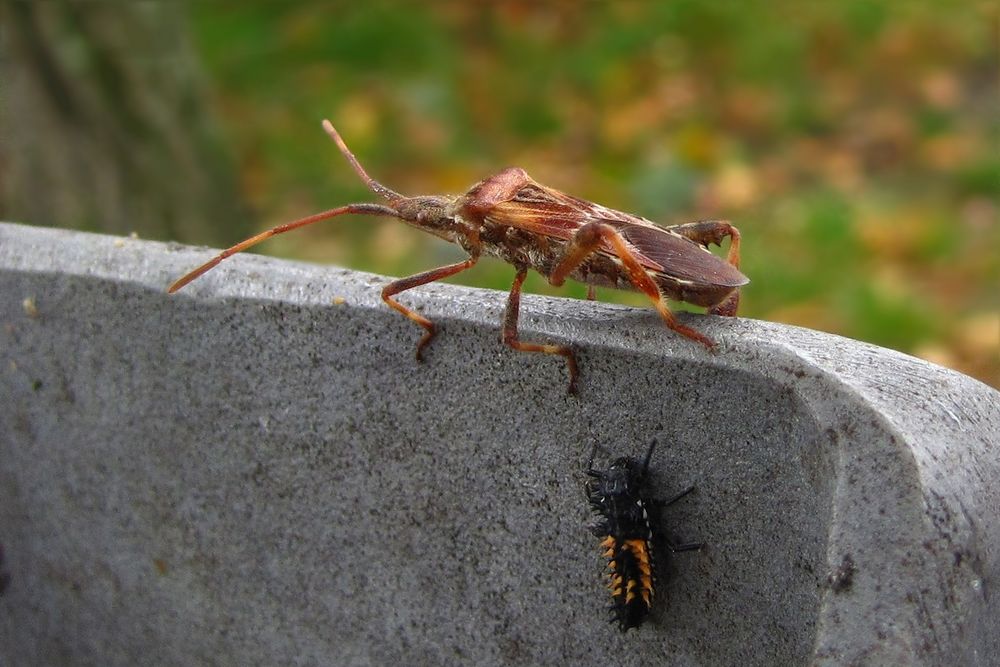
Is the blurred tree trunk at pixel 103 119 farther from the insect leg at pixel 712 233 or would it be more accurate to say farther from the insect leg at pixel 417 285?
the insect leg at pixel 712 233

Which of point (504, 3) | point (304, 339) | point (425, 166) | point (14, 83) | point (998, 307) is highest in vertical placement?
point (504, 3)

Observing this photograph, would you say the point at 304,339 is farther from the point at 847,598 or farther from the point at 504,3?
the point at 504,3

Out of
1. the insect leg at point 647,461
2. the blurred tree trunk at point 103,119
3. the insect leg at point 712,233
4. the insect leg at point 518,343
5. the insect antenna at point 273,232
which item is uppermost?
the blurred tree trunk at point 103,119

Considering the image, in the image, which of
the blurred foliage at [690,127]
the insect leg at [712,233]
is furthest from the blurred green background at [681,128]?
the insect leg at [712,233]

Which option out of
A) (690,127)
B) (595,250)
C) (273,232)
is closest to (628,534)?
(595,250)

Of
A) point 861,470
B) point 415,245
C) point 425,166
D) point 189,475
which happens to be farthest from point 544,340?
point 425,166

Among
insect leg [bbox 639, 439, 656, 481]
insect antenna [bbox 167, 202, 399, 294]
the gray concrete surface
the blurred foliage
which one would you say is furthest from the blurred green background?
insect leg [bbox 639, 439, 656, 481]

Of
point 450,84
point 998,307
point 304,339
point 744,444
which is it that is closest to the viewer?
point 744,444
